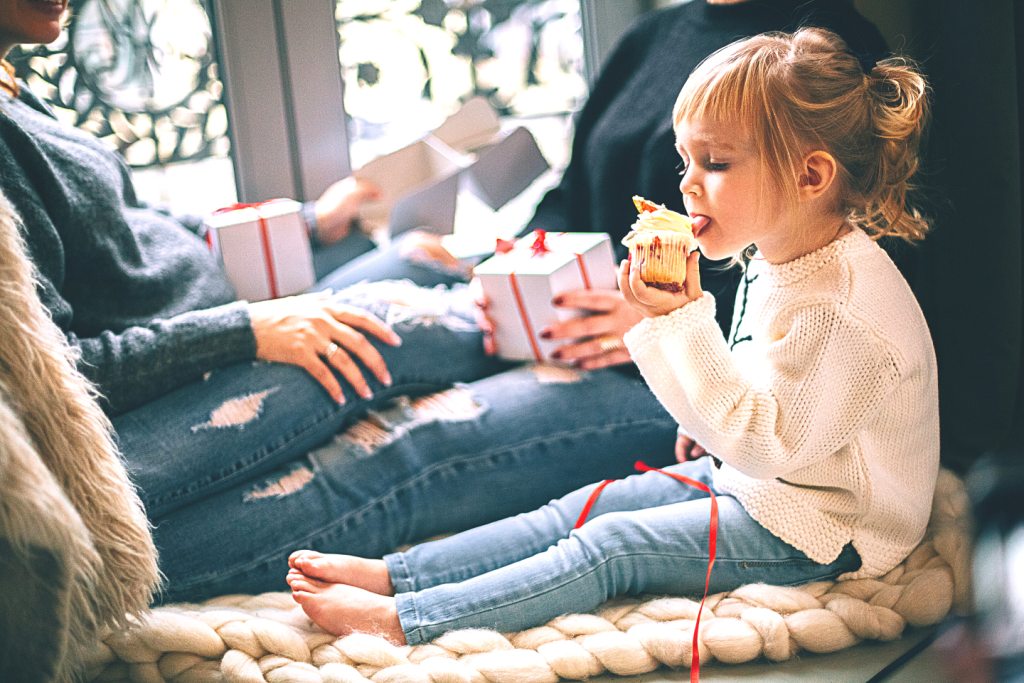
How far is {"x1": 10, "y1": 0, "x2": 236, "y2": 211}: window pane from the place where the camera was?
102 centimetres

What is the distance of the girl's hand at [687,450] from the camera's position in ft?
3.43

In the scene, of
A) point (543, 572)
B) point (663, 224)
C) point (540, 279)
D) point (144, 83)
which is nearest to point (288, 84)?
point (144, 83)

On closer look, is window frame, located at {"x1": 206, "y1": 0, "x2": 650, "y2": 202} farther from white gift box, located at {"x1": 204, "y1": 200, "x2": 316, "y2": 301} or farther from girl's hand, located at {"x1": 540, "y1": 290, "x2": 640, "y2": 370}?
girl's hand, located at {"x1": 540, "y1": 290, "x2": 640, "y2": 370}

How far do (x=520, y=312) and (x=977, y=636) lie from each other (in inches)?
21.3

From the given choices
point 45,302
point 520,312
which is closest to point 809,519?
point 520,312

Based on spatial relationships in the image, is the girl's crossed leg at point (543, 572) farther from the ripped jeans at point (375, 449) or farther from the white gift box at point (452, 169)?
the white gift box at point (452, 169)

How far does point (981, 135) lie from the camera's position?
3.18 ft

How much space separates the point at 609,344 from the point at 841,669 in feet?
1.33

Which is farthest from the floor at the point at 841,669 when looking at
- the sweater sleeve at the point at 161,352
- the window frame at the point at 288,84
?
the window frame at the point at 288,84

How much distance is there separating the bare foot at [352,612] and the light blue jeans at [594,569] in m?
0.01

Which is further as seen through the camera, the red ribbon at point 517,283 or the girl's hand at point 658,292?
the red ribbon at point 517,283

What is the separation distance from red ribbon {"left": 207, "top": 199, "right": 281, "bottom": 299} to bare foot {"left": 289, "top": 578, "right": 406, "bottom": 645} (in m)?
0.43

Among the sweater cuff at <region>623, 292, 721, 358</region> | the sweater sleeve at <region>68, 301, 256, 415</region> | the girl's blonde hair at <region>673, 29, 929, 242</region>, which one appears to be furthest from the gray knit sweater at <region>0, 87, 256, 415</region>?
the girl's blonde hair at <region>673, 29, 929, 242</region>

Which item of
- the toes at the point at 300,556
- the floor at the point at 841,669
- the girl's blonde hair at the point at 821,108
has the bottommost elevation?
the floor at the point at 841,669
